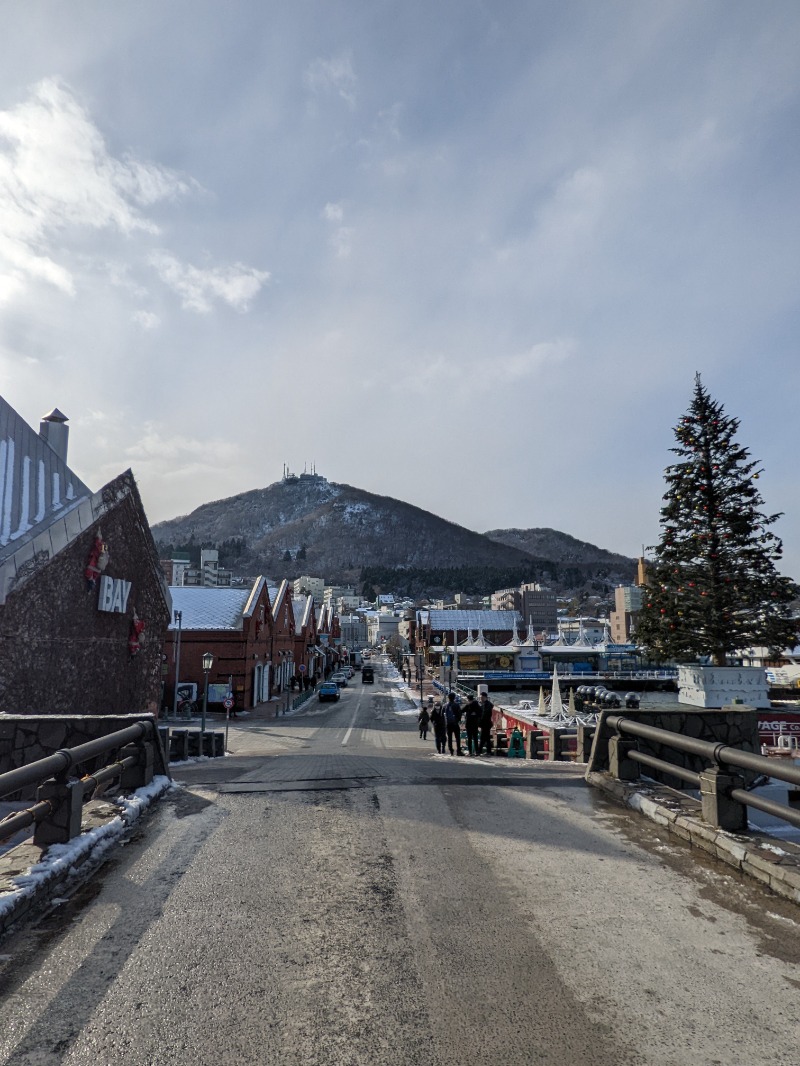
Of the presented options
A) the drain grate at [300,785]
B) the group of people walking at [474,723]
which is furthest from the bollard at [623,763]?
the group of people walking at [474,723]

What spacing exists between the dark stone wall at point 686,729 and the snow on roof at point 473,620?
3205 inches

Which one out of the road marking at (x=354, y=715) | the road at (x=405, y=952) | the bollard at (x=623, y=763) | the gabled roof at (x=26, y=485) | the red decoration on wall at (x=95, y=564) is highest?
the gabled roof at (x=26, y=485)

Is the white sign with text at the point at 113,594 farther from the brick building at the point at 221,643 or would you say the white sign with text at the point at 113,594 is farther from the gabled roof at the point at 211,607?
the gabled roof at the point at 211,607

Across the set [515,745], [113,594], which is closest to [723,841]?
[515,745]

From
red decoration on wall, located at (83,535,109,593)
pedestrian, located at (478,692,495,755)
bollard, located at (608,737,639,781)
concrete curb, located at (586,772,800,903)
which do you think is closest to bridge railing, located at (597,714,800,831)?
concrete curb, located at (586,772,800,903)

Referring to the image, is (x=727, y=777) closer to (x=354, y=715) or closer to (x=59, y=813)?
(x=59, y=813)

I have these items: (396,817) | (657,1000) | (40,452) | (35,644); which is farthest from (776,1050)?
(40,452)

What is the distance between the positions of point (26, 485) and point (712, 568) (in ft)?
70.1

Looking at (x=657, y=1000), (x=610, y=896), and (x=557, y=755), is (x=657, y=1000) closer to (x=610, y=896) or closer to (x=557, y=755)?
(x=610, y=896)

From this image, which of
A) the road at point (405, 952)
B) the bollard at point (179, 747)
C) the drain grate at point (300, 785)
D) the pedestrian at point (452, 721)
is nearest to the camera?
the road at point (405, 952)

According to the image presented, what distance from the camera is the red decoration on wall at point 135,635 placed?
18.4 meters

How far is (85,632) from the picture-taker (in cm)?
1557

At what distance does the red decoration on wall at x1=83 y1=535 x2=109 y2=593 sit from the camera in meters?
15.6

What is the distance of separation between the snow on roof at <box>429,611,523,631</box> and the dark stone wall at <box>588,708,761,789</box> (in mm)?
81411
